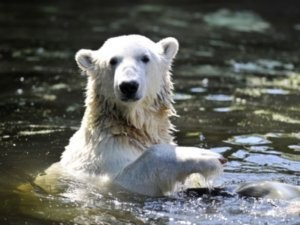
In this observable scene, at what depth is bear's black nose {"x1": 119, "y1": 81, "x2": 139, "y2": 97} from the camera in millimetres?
5938

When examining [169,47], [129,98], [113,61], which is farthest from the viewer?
[169,47]

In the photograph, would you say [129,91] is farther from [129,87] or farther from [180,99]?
[180,99]

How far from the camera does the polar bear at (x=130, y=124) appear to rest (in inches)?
228

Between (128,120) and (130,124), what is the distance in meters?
0.04

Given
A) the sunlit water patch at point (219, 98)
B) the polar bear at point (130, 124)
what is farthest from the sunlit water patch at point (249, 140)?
the sunlit water patch at point (219, 98)

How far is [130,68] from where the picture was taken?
20.0 ft

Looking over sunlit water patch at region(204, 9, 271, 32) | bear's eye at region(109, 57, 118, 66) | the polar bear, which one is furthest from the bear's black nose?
sunlit water patch at region(204, 9, 271, 32)

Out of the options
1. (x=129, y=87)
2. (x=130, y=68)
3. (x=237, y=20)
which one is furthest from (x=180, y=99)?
(x=237, y=20)

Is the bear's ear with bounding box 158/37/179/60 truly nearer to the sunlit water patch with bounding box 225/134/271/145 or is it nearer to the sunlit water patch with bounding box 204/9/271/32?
the sunlit water patch with bounding box 225/134/271/145

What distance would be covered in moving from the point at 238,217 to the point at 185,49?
8326mm

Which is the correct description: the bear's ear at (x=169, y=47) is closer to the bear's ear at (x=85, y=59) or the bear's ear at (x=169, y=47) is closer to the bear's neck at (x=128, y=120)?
the bear's neck at (x=128, y=120)

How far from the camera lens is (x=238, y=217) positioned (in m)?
5.28

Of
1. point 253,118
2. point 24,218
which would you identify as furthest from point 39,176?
point 253,118

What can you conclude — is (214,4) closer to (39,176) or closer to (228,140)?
(228,140)
